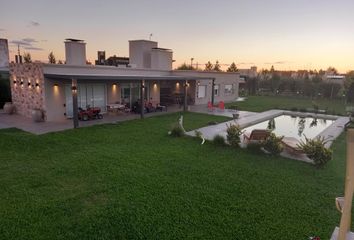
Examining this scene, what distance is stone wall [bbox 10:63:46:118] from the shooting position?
13516 mm

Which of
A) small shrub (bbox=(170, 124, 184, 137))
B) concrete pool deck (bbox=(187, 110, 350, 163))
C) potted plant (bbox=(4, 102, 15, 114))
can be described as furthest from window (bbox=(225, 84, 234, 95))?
potted plant (bbox=(4, 102, 15, 114))

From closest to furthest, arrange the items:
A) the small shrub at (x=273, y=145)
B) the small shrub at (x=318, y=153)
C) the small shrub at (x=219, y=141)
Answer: the small shrub at (x=318, y=153), the small shrub at (x=273, y=145), the small shrub at (x=219, y=141)

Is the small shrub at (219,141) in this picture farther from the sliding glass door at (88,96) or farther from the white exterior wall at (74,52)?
the white exterior wall at (74,52)

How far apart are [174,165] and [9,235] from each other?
444 centimetres

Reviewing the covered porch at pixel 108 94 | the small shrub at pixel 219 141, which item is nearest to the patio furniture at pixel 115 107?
the covered porch at pixel 108 94

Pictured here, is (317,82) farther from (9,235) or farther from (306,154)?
(9,235)

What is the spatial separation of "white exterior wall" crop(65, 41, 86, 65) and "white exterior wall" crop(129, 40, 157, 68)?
20.3 feet

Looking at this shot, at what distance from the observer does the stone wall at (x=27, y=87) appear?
13516mm

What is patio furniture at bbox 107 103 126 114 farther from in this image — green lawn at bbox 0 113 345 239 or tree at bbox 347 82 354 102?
tree at bbox 347 82 354 102

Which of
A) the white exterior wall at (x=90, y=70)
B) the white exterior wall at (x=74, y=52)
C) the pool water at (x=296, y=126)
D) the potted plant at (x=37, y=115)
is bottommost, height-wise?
the pool water at (x=296, y=126)

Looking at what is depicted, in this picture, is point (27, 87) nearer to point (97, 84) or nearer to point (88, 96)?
point (88, 96)

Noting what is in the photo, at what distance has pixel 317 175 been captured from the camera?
7.05 metres

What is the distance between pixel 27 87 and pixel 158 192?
12990 mm

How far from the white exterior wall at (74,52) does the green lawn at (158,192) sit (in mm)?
10691
